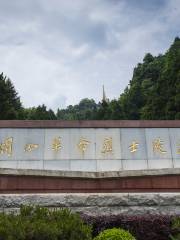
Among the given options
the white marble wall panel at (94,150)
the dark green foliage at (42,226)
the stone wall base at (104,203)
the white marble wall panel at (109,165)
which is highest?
the white marble wall panel at (94,150)

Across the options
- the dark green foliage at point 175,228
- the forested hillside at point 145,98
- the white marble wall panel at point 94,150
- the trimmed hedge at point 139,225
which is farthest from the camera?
→ the forested hillside at point 145,98

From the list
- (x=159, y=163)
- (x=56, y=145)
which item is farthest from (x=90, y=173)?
(x=159, y=163)

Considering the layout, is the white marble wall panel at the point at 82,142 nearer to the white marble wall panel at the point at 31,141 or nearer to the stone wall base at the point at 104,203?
the white marble wall panel at the point at 31,141

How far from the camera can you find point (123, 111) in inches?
1200

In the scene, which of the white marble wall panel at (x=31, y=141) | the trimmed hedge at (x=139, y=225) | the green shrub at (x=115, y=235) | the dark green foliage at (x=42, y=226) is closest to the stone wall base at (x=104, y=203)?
the trimmed hedge at (x=139, y=225)

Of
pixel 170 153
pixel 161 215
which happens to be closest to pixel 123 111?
pixel 170 153

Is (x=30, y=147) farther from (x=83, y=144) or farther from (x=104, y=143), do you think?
(x=104, y=143)

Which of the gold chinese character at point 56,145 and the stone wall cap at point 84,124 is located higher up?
the stone wall cap at point 84,124

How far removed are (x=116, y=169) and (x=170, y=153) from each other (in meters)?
1.14

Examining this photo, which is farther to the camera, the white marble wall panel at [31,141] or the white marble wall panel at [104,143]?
the white marble wall panel at [104,143]

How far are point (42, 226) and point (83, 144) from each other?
4.55 m

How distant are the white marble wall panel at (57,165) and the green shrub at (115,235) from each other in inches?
145

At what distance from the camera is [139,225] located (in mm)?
5074

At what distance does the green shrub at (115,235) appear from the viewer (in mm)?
4617
